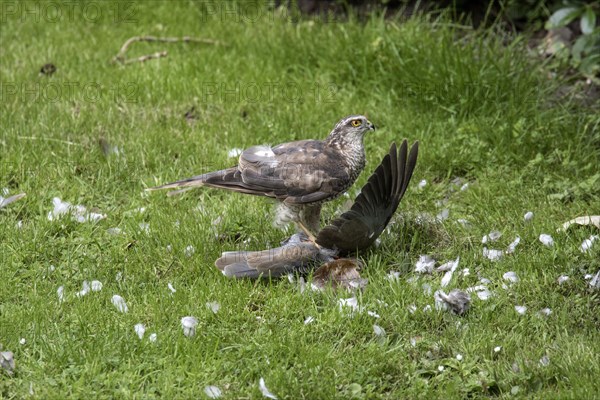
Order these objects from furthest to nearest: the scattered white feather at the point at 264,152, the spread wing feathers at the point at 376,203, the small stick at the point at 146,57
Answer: the small stick at the point at 146,57
the scattered white feather at the point at 264,152
the spread wing feathers at the point at 376,203

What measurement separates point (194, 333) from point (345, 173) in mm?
1275

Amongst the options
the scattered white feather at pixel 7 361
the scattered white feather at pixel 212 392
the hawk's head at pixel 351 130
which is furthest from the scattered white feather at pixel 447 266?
the scattered white feather at pixel 7 361

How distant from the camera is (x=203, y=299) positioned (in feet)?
14.5

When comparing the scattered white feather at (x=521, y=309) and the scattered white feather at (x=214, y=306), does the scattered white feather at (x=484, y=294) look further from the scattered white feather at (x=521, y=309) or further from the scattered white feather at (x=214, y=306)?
the scattered white feather at (x=214, y=306)

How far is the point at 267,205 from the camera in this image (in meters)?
5.42

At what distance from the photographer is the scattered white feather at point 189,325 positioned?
4.14 meters

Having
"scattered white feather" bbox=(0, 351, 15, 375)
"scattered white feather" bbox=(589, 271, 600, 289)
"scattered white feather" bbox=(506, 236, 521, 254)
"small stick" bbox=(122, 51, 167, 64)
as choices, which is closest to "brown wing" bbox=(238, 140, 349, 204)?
"scattered white feather" bbox=(506, 236, 521, 254)

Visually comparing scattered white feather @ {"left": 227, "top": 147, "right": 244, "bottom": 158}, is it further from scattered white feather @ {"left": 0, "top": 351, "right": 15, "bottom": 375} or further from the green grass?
scattered white feather @ {"left": 0, "top": 351, "right": 15, "bottom": 375}

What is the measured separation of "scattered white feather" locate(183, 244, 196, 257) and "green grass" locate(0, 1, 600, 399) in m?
0.04

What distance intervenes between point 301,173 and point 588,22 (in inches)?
124

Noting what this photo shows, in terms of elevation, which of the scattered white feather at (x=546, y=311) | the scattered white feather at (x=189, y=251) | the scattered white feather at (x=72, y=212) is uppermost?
the scattered white feather at (x=546, y=311)

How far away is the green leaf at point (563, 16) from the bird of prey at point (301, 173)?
260 centimetres

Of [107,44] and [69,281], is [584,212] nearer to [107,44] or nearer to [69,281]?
[69,281]

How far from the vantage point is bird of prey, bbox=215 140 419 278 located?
179 inches
